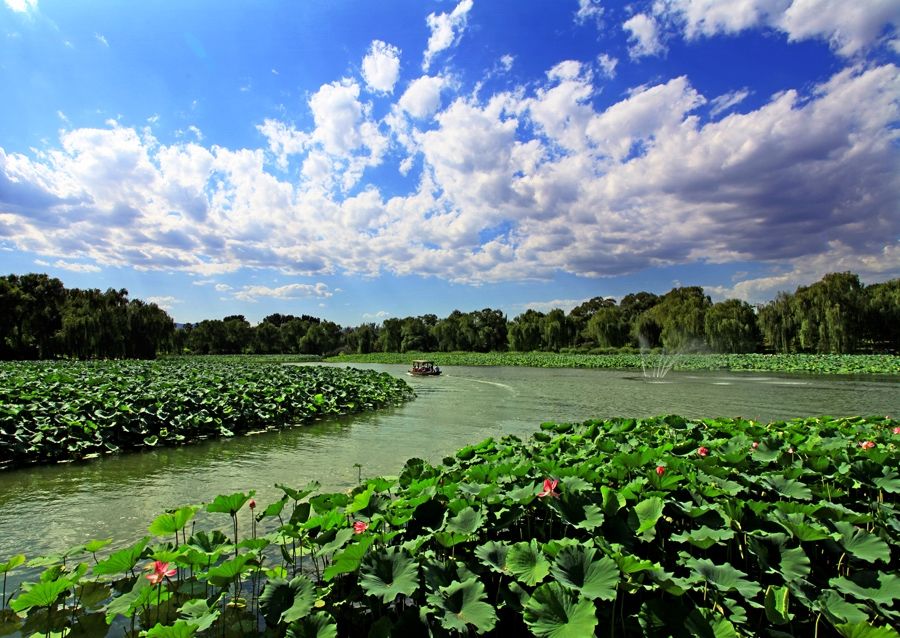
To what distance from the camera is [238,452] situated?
8820 millimetres

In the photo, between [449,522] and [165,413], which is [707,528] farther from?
[165,413]

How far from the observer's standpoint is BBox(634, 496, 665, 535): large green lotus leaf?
103 inches

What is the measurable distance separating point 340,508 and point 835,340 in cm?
5390

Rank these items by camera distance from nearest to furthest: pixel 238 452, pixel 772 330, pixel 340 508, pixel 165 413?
pixel 340 508
pixel 238 452
pixel 165 413
pixel 772 330

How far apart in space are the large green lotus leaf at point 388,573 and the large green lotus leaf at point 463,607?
14 centimetres

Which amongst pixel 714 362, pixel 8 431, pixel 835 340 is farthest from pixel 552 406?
pixel 835 340

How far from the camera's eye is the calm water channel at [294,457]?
5.32 metres

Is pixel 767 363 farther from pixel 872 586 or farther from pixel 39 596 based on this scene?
pixel 39 596

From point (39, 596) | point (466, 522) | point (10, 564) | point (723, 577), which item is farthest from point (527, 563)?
point (10, 564)

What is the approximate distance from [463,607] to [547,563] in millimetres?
469

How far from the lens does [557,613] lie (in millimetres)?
2076

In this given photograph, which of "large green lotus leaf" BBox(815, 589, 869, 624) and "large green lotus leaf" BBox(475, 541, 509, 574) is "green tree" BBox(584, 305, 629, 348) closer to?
"large green lotus leaf" BBox(815, 589, 869, 624)

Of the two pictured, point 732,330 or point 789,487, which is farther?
point 732,330

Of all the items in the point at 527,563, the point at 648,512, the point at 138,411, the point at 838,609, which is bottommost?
the point at 138,411
